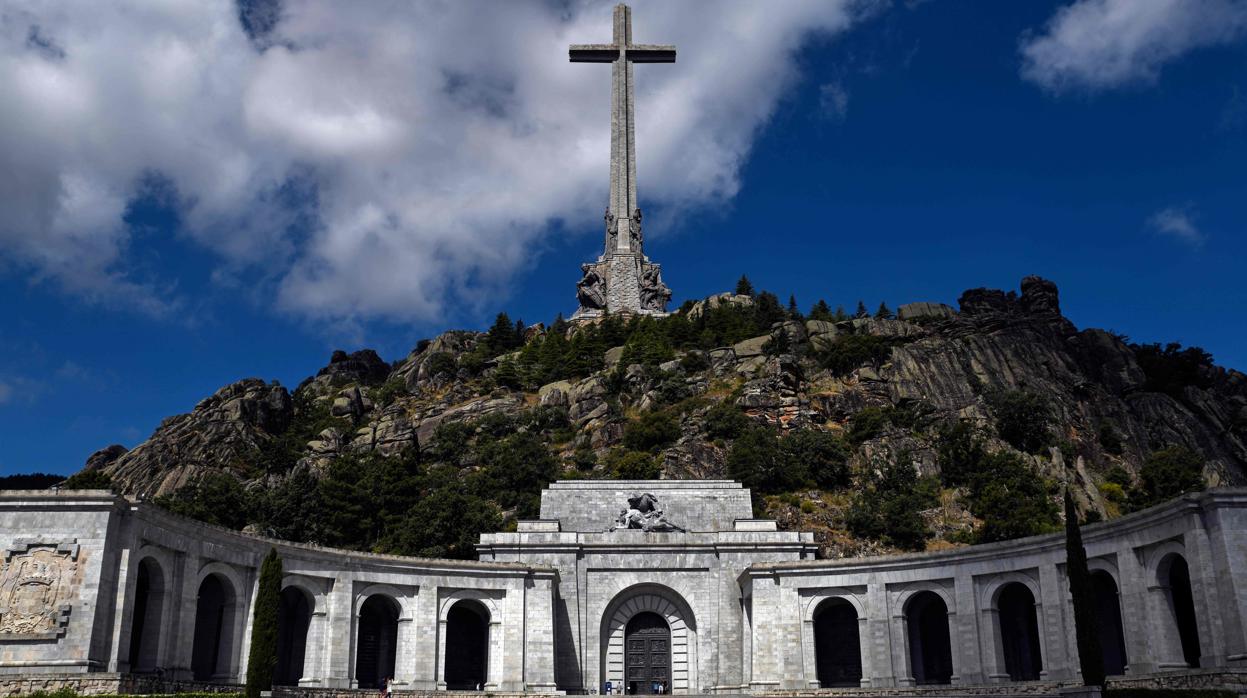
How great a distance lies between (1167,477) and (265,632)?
64.4 meters

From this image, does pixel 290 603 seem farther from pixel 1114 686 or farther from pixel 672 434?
pixel 672 434

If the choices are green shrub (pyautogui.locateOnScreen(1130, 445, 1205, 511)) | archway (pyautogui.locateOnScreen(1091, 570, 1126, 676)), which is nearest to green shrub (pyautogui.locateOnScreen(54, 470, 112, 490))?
archway (pyautogui.locateOnScreen(1091, 570, 1126, 676))

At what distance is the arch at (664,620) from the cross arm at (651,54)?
81898 millimetres

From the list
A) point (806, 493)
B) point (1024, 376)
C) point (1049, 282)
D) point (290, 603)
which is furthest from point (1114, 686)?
point (1049, 282)

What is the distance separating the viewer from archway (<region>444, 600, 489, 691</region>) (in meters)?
48.8

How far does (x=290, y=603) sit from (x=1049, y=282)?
293ft

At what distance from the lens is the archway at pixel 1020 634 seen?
45438 millimetres

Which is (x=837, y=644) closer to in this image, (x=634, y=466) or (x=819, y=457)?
(x=819, y=457)

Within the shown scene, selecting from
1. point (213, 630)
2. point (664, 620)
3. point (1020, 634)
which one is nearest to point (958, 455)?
point (1020, 634)

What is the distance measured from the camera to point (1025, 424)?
82188 mm

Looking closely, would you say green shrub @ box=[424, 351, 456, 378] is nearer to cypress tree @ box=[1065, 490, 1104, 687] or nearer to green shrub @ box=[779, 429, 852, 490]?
green shrub @ box=[779, 429, 852, 490]

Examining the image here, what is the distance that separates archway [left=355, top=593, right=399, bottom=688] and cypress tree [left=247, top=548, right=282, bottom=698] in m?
10.5

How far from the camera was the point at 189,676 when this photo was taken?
37.8 meters

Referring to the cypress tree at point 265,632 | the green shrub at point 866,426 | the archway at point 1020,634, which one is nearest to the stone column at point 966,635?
the archway at point 1020,634
